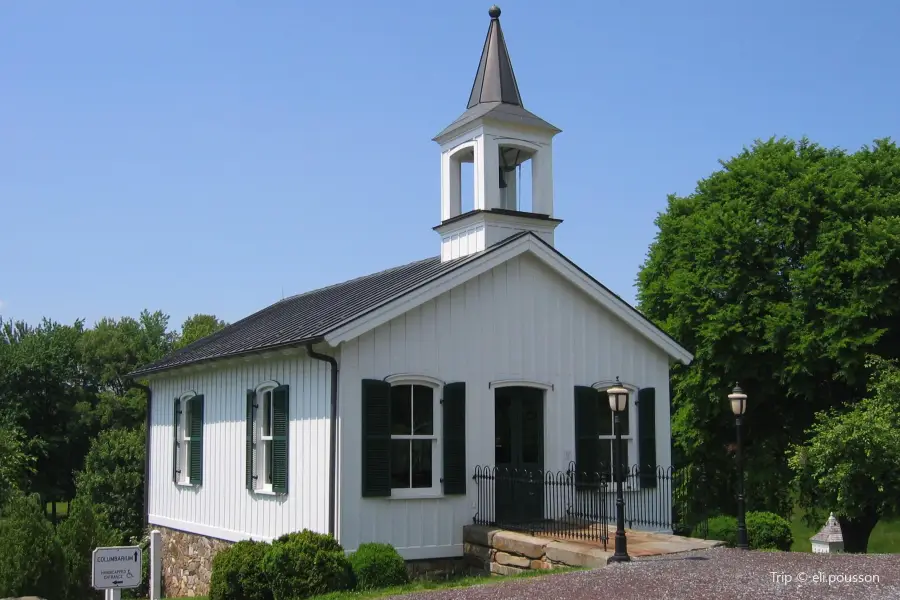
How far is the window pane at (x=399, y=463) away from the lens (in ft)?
53.0

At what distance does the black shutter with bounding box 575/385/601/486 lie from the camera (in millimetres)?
17859

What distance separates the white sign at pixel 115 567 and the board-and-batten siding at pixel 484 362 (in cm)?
422

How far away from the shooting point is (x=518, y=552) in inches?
588

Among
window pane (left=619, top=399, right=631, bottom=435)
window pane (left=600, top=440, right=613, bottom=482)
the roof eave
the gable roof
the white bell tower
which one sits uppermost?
the white bell tower

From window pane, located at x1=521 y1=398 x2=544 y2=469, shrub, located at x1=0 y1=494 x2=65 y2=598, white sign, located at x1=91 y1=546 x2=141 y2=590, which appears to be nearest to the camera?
white sign, located at x1=91 y1=546 x2=141 y2=590

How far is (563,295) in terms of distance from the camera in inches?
712

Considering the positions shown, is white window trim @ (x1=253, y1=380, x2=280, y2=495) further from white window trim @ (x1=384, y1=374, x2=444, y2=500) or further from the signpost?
the signpost

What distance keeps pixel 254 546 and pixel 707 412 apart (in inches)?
568

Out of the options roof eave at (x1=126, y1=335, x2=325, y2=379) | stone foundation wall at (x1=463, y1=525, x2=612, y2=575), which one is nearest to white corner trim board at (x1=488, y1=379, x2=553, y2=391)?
stone foundation wall at (x1=463, y1=525, x2=612, y2=575)

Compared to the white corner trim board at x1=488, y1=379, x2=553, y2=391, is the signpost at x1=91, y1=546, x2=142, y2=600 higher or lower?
lower

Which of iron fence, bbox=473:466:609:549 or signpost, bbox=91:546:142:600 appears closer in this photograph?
signpost, bbox=91:546:142:600

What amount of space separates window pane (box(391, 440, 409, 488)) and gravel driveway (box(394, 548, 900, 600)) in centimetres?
364

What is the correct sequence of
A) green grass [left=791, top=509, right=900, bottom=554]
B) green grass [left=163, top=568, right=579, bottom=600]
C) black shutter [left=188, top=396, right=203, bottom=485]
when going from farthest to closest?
green grass [left=791, top=509, right=900, bottom=554] → black shutter [left=188, top=396, right=203, bottom=485] → green grass [left=163, top=568, right=579, bottom=600]

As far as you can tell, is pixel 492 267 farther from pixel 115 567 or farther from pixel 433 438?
pixel 115 567
